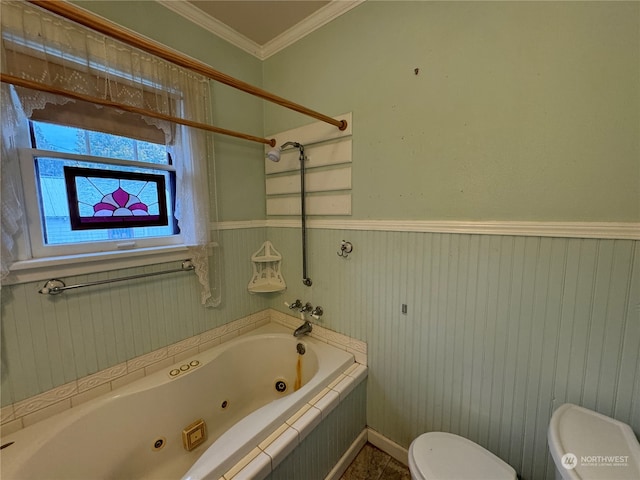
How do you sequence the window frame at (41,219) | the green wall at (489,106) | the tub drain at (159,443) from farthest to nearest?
the tub drain at (159,443) < the window frame at (41,219) < the green wall at (489,106)

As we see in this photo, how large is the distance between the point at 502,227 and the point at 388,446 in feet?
4.67

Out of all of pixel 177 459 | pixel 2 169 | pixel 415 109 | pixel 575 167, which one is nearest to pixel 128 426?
pixel 177 459

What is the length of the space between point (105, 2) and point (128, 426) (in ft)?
6.87

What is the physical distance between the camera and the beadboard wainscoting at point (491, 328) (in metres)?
0.95

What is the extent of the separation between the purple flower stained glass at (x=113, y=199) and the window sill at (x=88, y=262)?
0.57ft

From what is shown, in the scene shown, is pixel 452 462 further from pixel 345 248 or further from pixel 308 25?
pixel 308 25

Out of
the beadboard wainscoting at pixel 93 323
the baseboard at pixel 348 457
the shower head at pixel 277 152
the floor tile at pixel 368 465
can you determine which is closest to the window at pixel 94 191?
the beadboard wainscoting at pixel 93 323

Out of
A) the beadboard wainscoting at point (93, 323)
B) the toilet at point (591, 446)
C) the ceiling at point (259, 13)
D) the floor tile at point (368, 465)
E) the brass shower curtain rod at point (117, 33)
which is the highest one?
the ceiling at point (259, 13)

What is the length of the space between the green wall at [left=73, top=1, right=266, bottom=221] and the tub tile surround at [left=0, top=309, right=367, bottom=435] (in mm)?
836

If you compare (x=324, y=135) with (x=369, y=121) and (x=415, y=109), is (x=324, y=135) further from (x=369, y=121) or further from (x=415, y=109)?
(x=415, y=109)

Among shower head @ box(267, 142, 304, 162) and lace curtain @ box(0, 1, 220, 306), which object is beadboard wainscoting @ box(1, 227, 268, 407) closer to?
lace curtain @ box(0, 1, 220, 306)

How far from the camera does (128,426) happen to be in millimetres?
1312

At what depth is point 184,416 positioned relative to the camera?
4.85ft

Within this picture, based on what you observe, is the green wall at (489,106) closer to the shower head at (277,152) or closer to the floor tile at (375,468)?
the shower head at (277,152)
